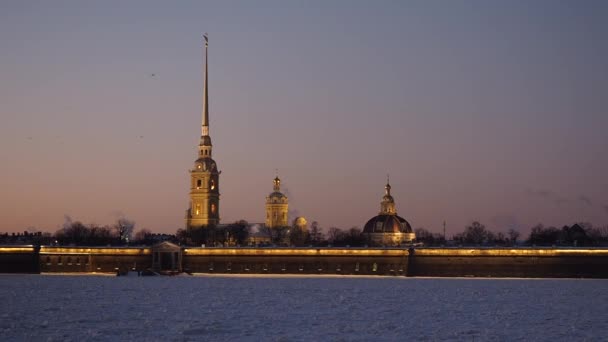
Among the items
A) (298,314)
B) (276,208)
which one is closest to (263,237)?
(276,208)

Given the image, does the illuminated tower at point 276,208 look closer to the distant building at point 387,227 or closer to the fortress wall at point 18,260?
the distant building at point 387,227

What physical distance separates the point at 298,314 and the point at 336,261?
232ft

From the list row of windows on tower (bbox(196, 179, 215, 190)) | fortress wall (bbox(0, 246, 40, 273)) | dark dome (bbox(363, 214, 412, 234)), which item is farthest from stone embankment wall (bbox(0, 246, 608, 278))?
dark dome (bbox(363, 214, 412, 234))

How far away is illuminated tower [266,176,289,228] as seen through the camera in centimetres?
18325

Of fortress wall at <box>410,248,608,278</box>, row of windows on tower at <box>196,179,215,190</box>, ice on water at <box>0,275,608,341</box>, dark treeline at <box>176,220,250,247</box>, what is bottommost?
ice on water at <box>0,275,608,341</box>

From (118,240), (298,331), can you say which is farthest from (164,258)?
(298,331)

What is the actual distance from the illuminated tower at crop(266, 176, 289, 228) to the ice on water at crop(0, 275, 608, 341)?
95735 millimetres

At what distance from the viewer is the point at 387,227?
17225 centimetres

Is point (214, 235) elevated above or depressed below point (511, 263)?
above

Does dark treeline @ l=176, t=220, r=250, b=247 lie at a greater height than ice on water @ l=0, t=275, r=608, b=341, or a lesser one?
greater

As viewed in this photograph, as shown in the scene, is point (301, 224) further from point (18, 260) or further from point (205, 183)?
point (18, 260)

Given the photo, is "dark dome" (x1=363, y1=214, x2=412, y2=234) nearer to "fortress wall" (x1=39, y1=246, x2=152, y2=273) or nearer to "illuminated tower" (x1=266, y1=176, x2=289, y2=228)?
"illuminated tower" (x1=266, y1=176, x2=289, y2=228)

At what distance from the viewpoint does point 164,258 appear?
13350 centimetres

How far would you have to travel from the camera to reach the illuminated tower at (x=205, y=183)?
554 feet
